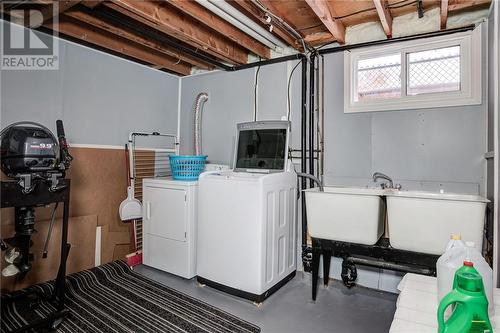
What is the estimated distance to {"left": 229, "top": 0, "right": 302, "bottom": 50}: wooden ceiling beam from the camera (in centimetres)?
220

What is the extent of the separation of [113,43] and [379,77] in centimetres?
272

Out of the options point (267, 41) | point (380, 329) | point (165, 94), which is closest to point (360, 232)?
point (380, 329)

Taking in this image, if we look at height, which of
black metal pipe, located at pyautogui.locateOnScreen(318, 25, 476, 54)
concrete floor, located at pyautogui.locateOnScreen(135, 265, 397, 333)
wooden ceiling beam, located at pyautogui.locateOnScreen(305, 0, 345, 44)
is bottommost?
concrete floor, located at pyautogui.locateOnScreen(135, 265, 397, 333)

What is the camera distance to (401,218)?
6.69 ft

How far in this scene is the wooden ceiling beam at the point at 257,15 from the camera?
2.20 metres

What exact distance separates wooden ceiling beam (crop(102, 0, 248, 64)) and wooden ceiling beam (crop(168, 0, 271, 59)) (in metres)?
0.15

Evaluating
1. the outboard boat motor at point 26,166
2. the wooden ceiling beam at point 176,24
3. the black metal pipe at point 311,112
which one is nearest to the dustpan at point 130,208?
the outboard boat motor at point 26,166

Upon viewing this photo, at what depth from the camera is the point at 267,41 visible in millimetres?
2902

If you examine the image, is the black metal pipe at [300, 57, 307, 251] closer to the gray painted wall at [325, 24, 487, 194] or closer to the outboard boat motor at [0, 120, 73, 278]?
the gray painted wall at [325, 24, 487, 194]

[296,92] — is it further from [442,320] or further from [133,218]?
[442,320]

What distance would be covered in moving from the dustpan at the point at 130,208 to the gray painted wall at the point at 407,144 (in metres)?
2.12

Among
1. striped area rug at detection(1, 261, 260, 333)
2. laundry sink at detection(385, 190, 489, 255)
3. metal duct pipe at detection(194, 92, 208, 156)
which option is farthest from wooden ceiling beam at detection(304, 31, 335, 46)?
striped area rug at detection(1, 261, 260, 333)

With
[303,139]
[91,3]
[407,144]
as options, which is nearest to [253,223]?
[303,139]

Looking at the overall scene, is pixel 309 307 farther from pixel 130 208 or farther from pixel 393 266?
pixel 130 208
